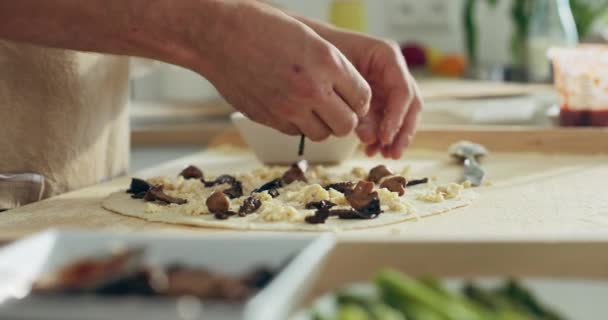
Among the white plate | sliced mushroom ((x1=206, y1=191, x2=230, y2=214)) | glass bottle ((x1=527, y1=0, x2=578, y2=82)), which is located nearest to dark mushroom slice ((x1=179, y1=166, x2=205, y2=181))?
sliced mushroom ((x1=206, y1=191, x2=230, y2=214))

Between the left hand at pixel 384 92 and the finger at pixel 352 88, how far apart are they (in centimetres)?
Answer: 20

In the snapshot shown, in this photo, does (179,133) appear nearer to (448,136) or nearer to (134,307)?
(448,136)

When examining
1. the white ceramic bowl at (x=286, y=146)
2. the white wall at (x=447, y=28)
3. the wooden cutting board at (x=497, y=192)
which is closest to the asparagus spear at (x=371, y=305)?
the wooden cutting board at (x=497, y=192)

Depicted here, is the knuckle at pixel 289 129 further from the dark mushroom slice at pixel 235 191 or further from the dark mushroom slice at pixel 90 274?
the dark mushroom slice at pixel 90 274

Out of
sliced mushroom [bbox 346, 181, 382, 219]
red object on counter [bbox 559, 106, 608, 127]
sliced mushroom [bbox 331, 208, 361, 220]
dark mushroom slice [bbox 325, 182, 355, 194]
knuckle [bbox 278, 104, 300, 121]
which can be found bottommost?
red object on counter [bbox 559, 106, 608, 127]

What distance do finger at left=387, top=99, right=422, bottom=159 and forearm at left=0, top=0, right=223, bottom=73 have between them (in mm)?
375

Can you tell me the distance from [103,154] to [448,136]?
59 centimetres

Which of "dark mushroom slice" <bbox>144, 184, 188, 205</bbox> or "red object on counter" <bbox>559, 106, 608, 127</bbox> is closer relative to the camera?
"dark mushroom slice" <bbox>144, 184, 188, 205</bbox>

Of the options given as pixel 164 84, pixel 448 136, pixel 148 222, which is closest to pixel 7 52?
pixel 148 222

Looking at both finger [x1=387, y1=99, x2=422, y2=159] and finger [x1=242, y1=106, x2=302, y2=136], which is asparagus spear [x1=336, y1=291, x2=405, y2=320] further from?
finger [x1=387, y1=99, x2=422, y2=159]

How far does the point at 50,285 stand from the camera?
1.62 ft

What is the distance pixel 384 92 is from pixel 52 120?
0.48 metres

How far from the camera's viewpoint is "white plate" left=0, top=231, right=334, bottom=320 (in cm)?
46

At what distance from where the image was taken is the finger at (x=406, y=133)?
128cm
